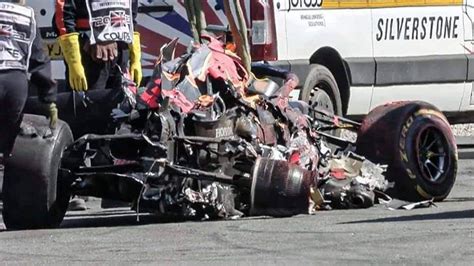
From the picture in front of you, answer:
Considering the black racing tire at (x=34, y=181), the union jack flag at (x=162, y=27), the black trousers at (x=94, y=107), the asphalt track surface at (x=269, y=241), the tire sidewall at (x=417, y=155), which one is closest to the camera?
the asphalt track surface at (x=269, y=241)

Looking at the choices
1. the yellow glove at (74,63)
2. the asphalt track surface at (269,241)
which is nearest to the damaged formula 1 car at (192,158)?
the asphalt track surface at (269,241)

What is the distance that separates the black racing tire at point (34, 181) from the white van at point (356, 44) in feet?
12.1

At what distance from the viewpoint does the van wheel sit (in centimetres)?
1364

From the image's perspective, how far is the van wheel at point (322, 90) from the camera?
537 inches

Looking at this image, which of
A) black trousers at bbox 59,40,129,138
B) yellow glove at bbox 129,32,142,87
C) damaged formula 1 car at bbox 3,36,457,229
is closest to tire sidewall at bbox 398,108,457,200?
damaged formula 1 car at bbox 3,36,457,229

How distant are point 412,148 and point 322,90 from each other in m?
3.01

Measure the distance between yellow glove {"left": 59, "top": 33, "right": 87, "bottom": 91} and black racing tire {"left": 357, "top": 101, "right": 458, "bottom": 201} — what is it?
2.08 m

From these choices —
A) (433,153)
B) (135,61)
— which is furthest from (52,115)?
(433,153)

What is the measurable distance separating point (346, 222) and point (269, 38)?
4243 millimetres

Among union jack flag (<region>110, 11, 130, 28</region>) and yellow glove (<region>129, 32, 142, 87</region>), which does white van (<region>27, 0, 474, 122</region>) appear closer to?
yellow glove (<region>129, 32, 142, 87</region>)

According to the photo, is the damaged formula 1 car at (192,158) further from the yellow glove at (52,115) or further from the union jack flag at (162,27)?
the union jack flag at (162,27)

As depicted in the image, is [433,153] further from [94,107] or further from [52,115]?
[52,115]

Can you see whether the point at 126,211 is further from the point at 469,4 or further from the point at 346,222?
the point at 469,4

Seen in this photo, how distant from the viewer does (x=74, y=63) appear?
10750 mm
